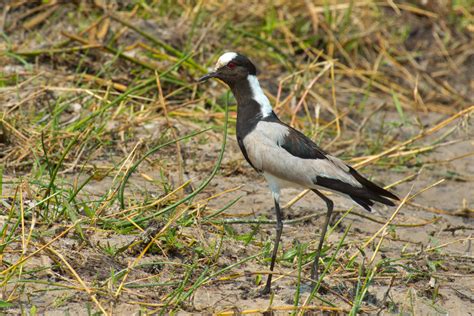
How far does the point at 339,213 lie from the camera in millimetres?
5223

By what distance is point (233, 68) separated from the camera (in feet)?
14.6

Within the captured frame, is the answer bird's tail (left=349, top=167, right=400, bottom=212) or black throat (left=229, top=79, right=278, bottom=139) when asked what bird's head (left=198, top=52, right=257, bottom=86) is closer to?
black throat (left=229, top=79, right=278, bottom=139)

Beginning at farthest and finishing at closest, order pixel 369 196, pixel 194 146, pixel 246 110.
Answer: pixel 194 146, pixel 246 110, pixel 369 196

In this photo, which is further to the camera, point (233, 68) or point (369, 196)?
point (233, 68)

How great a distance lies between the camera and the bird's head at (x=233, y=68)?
4449mm

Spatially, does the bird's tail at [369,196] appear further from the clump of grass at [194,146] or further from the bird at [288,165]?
the clump of grass at [194,146]

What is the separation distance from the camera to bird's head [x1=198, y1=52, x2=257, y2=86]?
4449 mm

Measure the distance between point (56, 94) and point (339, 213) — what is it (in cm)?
226

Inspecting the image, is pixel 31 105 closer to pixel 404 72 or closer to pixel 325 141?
pixel 325 141

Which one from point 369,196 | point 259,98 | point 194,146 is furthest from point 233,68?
point 194,146

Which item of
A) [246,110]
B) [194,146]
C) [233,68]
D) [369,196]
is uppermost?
[233,68]

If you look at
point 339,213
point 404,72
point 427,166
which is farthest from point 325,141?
point 404,72

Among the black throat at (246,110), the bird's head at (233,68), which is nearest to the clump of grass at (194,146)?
the black throat at (246,110)

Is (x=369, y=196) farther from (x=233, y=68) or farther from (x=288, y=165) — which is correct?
(x=233, y=68)
